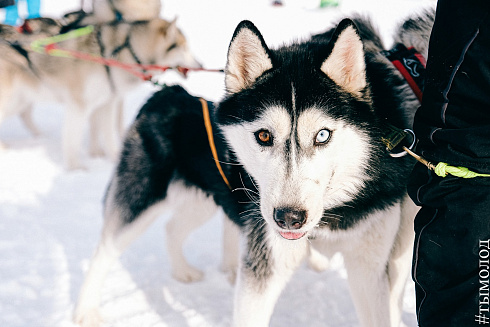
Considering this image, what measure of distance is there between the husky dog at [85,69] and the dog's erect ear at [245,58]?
3.02 m

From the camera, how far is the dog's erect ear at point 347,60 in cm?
125

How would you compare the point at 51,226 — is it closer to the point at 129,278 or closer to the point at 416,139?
the point at 129,278

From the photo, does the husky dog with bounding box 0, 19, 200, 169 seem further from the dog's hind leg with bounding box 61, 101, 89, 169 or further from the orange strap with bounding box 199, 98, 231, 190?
the orange strap with bounding box 199, 98, 231, 190

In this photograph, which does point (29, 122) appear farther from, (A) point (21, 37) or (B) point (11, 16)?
(B) point (11, 16)

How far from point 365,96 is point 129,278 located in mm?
1733

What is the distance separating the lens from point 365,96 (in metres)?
1.37

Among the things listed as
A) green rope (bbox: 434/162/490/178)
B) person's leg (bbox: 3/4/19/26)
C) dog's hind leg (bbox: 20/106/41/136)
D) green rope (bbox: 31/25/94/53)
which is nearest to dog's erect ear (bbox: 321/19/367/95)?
green rope (bbox: 434/162/490/178)

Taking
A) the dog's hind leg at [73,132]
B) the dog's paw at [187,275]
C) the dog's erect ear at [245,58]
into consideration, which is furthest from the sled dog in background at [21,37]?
the dog's erect ear at [245,58]

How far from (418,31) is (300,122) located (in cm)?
76

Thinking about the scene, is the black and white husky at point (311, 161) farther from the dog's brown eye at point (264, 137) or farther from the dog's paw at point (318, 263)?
the dog's paw at point (318, 263)

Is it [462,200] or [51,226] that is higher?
[462,200]

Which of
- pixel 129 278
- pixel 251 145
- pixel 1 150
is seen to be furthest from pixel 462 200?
pixel 1 150

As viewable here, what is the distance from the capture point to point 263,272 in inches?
61.5

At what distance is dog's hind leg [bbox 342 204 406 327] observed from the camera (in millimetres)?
1480
